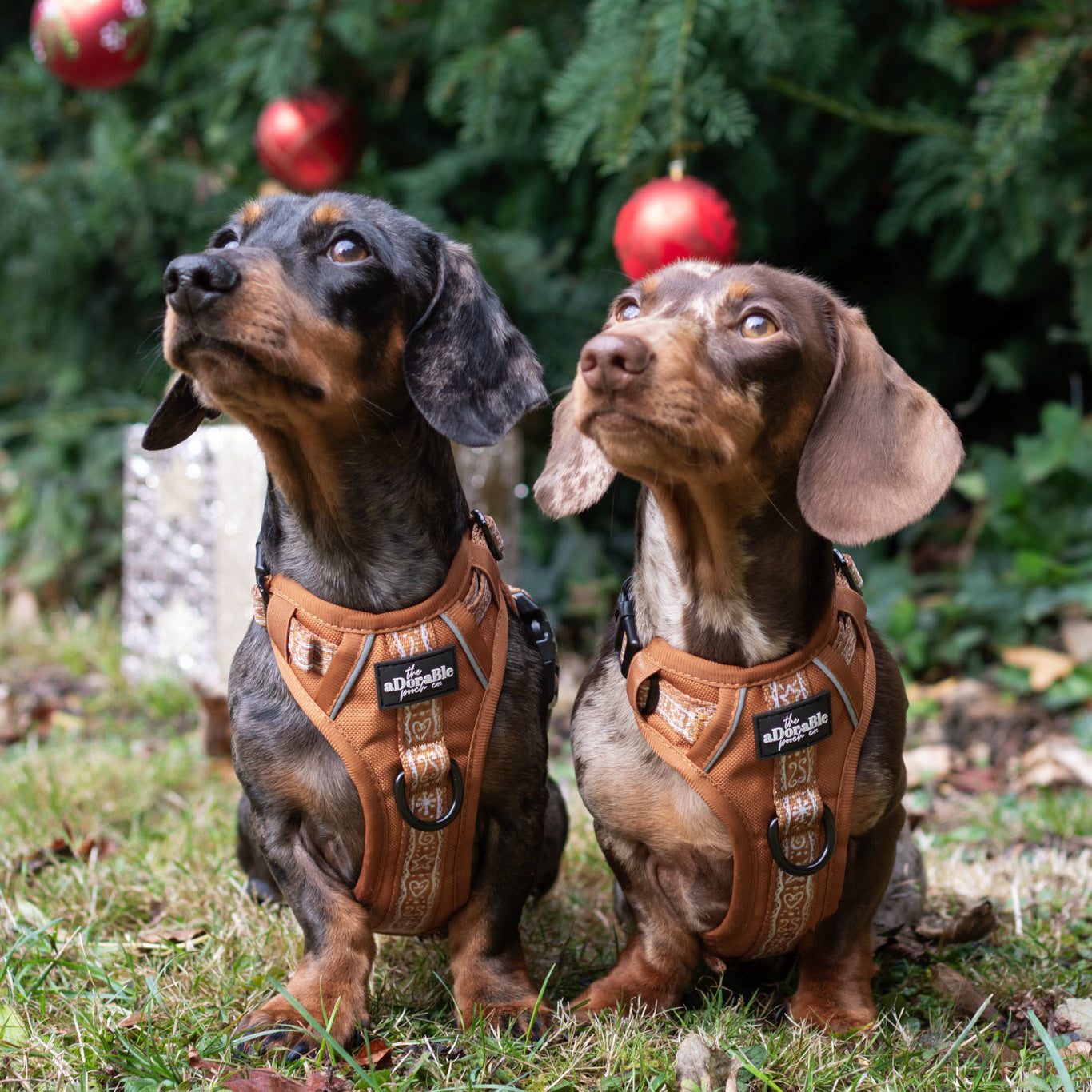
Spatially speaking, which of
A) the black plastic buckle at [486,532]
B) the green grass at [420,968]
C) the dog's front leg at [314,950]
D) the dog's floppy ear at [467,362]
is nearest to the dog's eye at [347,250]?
the dog's floppy ear at [467,362]

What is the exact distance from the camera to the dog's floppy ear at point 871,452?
6.98 ft

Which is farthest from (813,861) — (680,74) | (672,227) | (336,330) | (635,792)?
(680,74)

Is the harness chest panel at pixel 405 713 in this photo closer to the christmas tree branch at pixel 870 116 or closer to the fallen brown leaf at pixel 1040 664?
the christmas tree branch at pixel 870 116

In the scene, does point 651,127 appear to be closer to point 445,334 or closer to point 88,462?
point 445,334

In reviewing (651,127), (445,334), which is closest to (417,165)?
(651,127)

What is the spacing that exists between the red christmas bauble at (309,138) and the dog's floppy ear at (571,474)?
2.74 metres

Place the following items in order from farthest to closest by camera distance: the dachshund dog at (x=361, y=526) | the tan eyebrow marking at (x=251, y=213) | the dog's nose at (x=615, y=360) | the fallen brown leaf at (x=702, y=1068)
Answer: the tan eyebrow marking at (x=251, y=213) < the dachshund dog at (x=361, y=526) < the fallen brown leaf at (x=702, y=1068) < the dog's nose at (x=615, y=360)

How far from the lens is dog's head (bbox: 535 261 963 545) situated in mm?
1983

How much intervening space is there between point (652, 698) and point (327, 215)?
1.14m

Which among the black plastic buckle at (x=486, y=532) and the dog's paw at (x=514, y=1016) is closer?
the dog's paw at (x=514, y=1016)

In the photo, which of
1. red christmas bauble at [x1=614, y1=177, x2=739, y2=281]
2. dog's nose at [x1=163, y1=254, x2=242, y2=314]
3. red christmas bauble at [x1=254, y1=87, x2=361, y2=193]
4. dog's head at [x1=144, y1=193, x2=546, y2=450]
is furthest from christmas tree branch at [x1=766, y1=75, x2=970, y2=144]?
dog's nose at [x1=163, y1=254, x2=242, y2=314]

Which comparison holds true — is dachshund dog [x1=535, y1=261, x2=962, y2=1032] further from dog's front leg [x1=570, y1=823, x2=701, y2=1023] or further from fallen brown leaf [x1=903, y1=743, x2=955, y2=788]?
fallen brown leaf [x1=903, y1=743, x2=955, y2=788]

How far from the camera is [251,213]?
8.45 feet

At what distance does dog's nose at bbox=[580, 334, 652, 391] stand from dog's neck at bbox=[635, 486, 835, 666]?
346 mm
